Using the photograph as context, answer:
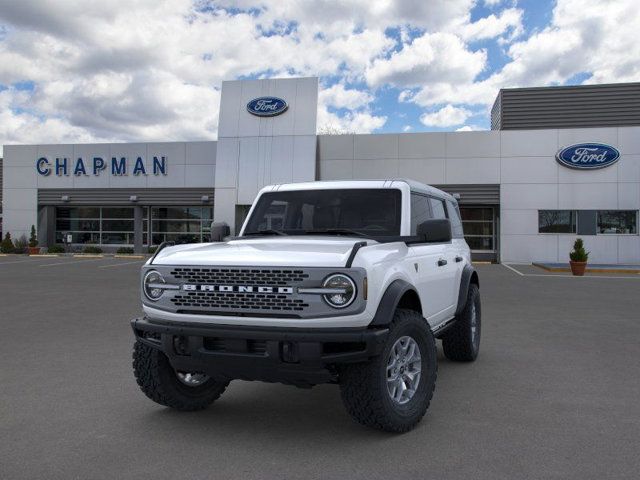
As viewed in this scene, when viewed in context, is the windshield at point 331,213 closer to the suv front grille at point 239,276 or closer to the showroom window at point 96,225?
the suv front grille at point 239,276

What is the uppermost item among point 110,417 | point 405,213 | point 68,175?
point 68,175

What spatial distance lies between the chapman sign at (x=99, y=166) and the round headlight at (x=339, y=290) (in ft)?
92.8

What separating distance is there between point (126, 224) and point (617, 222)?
25418 millimetres

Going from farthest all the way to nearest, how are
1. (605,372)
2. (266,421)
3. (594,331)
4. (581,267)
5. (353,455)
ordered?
(581,267)
(594,331)
(605,372)
(266,421)
(353,455)

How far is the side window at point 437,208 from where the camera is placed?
592cm

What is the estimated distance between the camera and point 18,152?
32.4 metres

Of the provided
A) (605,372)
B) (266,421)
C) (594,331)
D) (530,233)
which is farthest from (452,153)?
(266,421)

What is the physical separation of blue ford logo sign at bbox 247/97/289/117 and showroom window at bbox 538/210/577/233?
1304 centimetres

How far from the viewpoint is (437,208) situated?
20.0 feet

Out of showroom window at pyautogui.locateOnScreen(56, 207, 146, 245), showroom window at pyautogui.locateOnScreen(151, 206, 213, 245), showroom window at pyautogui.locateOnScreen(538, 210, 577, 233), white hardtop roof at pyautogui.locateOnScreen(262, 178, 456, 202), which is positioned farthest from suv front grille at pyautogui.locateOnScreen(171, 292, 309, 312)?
showroom window at pyautogui.locateOnScreen(56, 207, 146, 245)

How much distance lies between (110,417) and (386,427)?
2191 millimetres

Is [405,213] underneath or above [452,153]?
underneath

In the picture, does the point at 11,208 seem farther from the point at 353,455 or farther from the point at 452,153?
the point at 353,455

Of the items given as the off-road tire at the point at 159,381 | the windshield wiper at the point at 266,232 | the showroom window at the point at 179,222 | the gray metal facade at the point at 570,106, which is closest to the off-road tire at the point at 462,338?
the windshield wiper at the point at 266,232
